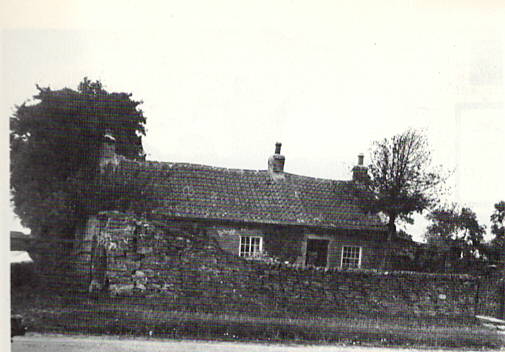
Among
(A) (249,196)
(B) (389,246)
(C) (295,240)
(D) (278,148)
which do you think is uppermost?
(D) (278,148)

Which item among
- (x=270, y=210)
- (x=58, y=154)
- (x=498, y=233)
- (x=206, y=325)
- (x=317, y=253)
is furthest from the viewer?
(x=317, y=253)

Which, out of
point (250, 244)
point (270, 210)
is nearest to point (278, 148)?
point (270, 210)

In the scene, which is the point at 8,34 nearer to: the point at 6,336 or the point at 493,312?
the point at 6,336

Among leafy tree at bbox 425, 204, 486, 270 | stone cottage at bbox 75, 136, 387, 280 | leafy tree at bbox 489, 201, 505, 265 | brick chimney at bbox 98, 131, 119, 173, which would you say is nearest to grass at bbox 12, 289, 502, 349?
leafy tree at bbox 489, 201, 505, 265

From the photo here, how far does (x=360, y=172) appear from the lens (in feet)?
76.9

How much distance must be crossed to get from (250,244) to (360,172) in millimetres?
6078

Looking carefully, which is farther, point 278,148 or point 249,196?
point 278,148

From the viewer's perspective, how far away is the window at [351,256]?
23547mm

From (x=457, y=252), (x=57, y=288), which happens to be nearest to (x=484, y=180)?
(x=457, y=252)

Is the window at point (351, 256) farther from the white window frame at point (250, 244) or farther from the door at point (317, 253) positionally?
the white window frame at point (250, 244)

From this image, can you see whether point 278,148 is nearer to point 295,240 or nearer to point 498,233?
point 295,240

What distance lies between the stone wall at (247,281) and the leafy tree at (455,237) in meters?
2.49

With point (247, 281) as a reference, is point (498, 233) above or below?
above

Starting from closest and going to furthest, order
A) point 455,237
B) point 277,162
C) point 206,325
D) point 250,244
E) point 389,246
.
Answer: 1. point 206,325
2. point 455,237
3. point 250,244
4. point 389,246
5. point 277,162
